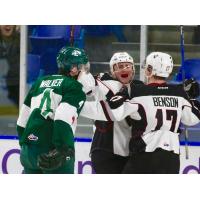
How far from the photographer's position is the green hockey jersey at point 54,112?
126 inches

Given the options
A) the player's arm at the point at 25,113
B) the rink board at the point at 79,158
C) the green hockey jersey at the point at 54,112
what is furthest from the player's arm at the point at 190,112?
the rink board at the point at 79,158

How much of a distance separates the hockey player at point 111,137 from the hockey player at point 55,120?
32cm

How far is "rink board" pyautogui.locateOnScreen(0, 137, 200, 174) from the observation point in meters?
4.54

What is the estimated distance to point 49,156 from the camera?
320 cm

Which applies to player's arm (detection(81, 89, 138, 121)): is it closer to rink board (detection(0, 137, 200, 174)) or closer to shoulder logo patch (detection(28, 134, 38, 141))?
shoulder logo patch (detection(28, 134, 38, 141))

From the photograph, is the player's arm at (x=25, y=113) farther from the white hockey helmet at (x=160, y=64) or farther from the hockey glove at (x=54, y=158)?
the white hockey helmet at (x=160, y=64)

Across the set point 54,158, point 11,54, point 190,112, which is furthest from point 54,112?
point 11,54

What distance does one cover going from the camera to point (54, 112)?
328cm

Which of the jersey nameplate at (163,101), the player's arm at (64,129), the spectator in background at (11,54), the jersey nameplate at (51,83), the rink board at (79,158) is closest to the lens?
the player's arm at (64,129)

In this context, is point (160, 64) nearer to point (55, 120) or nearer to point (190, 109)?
point (190, 109)

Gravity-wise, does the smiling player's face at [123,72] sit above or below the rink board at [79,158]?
above

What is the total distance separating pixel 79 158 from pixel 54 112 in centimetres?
139
